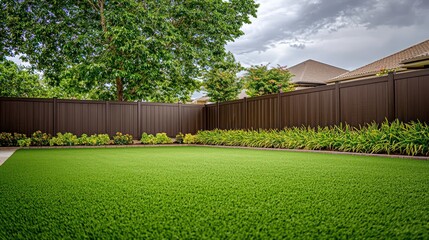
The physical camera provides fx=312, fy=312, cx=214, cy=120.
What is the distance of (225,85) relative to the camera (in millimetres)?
23141

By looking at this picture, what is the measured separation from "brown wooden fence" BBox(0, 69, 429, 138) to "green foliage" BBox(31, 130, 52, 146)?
0.63 meters

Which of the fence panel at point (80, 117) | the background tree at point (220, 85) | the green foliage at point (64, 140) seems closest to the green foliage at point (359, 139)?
the fence panel at point (80, 117)

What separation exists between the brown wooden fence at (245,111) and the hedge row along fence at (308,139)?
368mm

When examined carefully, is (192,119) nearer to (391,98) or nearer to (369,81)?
(369,81)

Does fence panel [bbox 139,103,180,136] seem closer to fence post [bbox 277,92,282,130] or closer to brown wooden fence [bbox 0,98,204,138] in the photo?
brown wooden fence [bbox 0,98,204,138]

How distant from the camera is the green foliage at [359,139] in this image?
6.06m

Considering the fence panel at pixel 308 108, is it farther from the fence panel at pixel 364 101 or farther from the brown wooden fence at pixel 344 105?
the fence panel at pixel 364 101

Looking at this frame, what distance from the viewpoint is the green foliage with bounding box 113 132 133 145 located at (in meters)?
11.7

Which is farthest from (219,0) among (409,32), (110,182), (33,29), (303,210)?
(303,210)

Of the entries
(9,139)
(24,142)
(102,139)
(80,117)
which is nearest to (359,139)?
Answer: (102,139)

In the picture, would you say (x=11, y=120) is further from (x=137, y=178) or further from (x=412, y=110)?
(x=412, y=110)

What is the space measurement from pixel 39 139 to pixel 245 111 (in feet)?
24.0

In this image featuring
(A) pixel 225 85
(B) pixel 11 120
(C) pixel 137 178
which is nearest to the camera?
(C) pixel 137 178

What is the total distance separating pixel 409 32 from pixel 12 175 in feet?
65.0
